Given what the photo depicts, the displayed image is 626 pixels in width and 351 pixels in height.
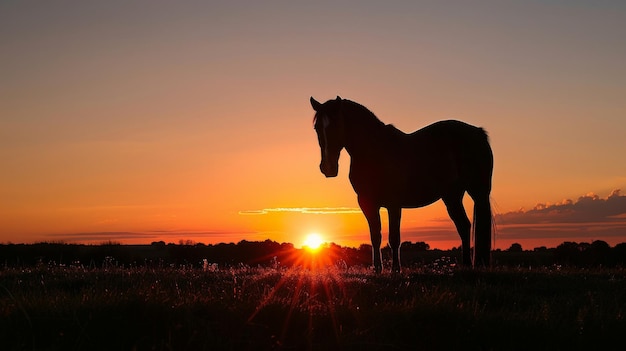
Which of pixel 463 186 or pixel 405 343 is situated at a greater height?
pixel 463 186

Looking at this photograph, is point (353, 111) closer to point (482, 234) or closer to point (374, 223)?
point (374, 223)

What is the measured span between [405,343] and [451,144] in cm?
891

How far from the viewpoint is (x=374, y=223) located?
13.0 m

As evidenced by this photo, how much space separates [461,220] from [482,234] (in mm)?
590

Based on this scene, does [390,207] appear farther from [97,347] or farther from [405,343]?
[97,347]

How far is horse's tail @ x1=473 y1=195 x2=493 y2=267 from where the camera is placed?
49.4 ft

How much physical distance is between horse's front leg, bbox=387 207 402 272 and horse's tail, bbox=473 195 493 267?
9.02ft

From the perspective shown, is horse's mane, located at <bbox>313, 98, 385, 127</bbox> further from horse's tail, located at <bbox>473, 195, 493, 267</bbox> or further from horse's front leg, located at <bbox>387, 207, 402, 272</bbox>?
horse's tail, located at <bbox>473, 195, 493, 267</bbox>

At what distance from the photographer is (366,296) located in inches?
360

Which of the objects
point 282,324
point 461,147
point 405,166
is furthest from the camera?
point 461,147

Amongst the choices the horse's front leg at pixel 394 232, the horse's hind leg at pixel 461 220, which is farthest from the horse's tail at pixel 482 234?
the horse's front leg at pixel 394 232

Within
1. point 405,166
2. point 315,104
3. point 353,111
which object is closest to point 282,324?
point 315,104

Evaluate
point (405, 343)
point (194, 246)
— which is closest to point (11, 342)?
point (405, 343)

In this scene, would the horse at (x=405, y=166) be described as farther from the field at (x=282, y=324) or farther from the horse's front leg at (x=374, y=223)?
the field at (x=282, y=324)
